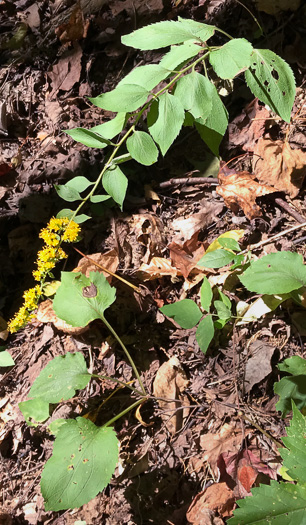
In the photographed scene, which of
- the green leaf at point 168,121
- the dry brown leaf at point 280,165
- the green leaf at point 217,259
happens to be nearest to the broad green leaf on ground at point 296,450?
the green leaf at point 217,259

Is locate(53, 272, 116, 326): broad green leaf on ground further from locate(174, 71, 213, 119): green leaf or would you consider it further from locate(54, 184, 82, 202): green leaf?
locate(174, 71, 213, 119): green leaf

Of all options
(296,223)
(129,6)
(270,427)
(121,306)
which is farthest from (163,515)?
(129,6)

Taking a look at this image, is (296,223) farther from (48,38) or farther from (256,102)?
(48,38)

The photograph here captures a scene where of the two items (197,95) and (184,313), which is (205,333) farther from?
(197,95)

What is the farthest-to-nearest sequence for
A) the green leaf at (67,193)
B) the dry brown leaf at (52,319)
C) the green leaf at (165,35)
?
the dry brown leaf at (52,319)
the green leaf at (67,193)
the green leaf at (165,35)

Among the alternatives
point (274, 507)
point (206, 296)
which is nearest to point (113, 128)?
point (206, 296)

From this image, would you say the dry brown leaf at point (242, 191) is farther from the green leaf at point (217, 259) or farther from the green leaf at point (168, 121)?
the green leaf at point (168, 121)
